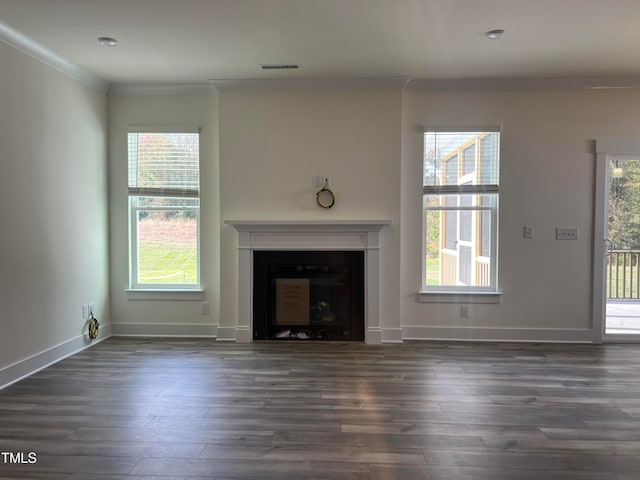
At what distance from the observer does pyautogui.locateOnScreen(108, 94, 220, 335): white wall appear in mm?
4406

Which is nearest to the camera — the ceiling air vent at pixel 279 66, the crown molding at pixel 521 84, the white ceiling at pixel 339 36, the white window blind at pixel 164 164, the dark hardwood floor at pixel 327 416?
the dark hardwood floor at pixel 327 416

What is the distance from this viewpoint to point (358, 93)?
4184 mm

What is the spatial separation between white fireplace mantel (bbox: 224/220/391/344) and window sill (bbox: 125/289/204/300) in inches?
21.5

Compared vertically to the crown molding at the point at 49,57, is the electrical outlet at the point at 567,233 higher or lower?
lower

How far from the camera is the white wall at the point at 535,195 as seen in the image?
164 inches

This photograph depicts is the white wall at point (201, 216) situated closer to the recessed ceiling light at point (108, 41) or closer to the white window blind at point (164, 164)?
the white window blind at point (164, 164)

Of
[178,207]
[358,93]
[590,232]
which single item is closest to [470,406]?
[590,232]

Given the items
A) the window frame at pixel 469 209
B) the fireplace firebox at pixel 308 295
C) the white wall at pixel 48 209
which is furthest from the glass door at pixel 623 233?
the white wall at pixel 48 209

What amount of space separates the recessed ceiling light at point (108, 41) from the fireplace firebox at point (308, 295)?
229cm

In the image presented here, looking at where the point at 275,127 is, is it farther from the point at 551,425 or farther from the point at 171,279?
the point at 551,425

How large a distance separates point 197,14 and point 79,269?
2.65m

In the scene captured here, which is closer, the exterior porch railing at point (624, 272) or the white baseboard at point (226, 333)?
the exterior porch railing at point (624, 272)

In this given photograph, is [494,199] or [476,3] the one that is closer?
[476,3]

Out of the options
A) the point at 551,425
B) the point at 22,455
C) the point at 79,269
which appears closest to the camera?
the point at 22,455
